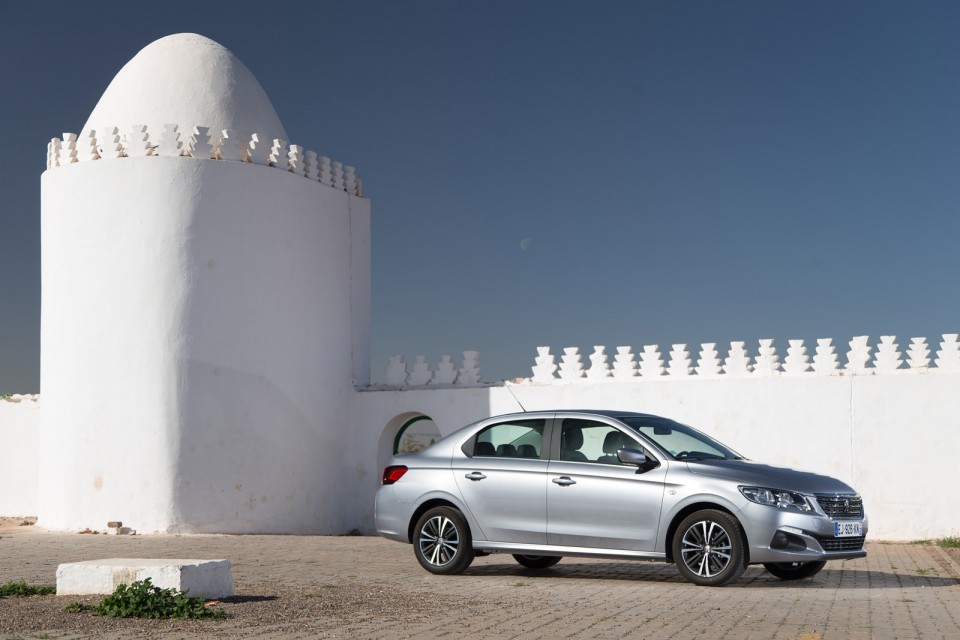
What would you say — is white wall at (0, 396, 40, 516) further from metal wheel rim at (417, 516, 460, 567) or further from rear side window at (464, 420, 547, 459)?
rear side window at (464, 420, 547, 459)

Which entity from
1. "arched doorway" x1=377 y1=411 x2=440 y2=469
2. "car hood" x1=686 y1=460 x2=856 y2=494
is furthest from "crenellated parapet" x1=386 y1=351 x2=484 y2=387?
"car hood" x1=686 y1=460 x2=856 y2=494

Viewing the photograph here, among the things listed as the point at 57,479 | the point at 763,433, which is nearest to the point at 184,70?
the point at 57,479

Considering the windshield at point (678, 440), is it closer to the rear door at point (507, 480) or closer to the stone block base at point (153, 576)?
the rear door at point (507, 480)

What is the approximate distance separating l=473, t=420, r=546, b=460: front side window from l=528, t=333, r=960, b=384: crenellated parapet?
781cm

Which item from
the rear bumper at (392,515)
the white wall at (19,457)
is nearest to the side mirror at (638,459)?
the rear bumper at (392,515)

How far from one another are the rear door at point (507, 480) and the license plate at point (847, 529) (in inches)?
106

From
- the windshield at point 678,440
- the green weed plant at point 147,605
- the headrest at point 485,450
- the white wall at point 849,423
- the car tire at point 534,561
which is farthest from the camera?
the white wall at point 849,423

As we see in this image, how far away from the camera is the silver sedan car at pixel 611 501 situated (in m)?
10.8

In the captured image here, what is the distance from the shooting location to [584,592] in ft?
34.4

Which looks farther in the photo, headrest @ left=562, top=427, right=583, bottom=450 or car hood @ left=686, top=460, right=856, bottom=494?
headrest @ left=562, top=427, right=583, bottom=450

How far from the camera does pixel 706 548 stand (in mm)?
10914

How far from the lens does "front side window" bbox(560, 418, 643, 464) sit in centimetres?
1160

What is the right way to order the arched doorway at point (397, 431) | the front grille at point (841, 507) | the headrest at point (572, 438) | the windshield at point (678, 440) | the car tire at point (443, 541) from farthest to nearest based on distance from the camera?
the arched doorway at point (397, 431) → the car tire at point (443, 541) → the headrest at point (572, 438) → the windshield at point (678, 440) → the front grille at point (841, 507)

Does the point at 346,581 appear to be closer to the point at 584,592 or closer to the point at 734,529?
the point at 584,592
